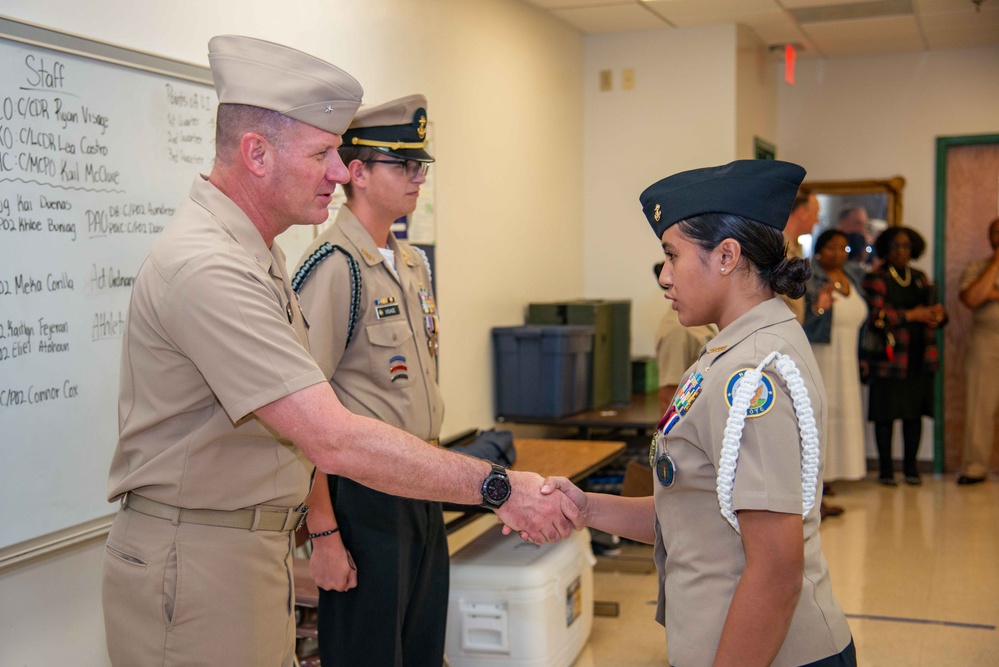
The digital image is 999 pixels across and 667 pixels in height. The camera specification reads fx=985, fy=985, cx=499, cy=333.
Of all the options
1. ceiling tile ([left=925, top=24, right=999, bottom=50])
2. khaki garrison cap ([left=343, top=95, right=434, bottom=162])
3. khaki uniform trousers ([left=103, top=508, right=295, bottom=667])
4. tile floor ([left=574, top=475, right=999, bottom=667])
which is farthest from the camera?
ceiling tile ([left=925, top=24, right=999, bottom=50])

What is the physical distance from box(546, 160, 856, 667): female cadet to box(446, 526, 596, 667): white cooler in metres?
1.81

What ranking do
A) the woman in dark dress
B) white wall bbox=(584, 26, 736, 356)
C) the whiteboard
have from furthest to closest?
the woman in dark dress → white wall bbox=(584, 26, 736, 356) → the whiteboard

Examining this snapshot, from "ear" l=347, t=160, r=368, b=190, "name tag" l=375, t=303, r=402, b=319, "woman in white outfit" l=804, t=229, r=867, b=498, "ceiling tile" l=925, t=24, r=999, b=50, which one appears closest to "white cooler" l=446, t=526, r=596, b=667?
"name tag" l=375, t=303, r=402, b=319

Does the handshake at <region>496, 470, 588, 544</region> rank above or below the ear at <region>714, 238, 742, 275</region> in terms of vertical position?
below

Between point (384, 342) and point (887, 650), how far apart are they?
267 centimetres

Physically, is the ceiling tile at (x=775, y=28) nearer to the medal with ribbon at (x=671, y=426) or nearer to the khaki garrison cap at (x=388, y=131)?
the khaki garrison cap at (x=388, y=131)

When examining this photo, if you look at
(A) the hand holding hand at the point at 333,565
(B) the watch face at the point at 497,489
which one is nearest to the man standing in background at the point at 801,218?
(A) the hand holding hand at the point at 333,565

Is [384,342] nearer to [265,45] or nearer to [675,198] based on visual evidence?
[265,45]

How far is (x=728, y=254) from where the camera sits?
1583 mm

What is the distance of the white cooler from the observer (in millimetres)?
3445

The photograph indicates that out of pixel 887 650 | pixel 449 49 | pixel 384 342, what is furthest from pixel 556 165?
pixel 384 342

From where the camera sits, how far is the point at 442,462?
1.79 meters

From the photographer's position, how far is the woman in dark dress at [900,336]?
A: 6652mm

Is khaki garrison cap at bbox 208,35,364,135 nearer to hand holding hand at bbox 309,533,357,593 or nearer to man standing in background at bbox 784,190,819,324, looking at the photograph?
hand holding hand at bbox 309,533,357,593
